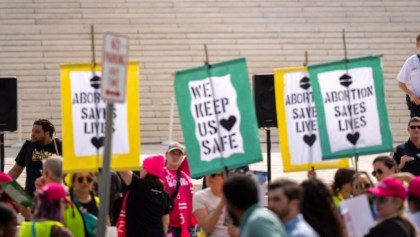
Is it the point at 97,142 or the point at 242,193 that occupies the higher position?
the point at 97,142

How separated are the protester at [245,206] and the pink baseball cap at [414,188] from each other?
5.16 feet

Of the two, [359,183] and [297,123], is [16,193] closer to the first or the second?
[297,123]

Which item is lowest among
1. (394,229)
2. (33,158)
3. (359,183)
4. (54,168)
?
(394,229)

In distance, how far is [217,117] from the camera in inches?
424

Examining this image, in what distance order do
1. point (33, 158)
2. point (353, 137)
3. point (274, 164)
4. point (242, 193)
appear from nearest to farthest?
1. point (242, 193)
2. point (353, 137)
3. point (33, 158)
4. point (274, 164)

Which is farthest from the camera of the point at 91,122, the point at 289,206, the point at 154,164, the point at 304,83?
the point at 154,164

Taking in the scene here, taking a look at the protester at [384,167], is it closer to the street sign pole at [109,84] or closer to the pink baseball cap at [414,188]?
the pink baseball cap at [414,188]

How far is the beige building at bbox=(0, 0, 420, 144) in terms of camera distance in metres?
27.2

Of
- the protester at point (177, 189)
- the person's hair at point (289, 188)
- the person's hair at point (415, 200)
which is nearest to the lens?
the person's hair at point (289, 188)

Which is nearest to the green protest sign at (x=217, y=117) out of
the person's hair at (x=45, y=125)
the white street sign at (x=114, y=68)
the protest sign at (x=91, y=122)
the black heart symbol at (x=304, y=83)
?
the protest sign at (x=91, y=122)

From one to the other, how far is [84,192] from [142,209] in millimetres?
1586

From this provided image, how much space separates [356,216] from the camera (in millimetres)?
9508

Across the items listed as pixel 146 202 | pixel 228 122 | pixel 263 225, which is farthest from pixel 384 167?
pixel 263 225

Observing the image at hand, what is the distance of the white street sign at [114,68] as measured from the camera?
8.97m
